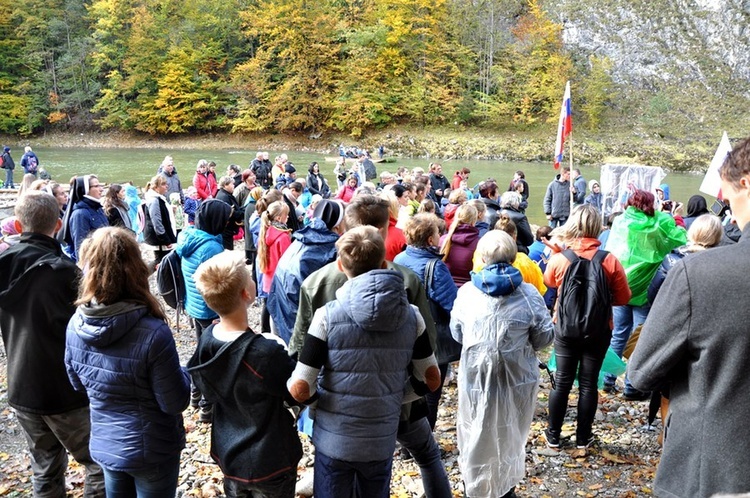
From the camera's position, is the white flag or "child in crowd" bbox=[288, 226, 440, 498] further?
the white flag

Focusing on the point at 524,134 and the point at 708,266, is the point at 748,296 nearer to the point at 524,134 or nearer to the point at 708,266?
the point at 708,266

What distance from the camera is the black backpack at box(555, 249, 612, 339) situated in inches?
144

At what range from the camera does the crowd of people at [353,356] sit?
5.32ft

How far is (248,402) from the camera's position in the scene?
236 centimetres

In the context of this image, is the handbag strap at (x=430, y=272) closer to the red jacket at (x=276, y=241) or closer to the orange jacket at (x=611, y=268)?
the orange jacket at (x=611, y=268)

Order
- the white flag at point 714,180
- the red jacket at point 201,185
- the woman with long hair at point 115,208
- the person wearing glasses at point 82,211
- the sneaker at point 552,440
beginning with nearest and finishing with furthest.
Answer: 1. the sneaker at point 552,440
2. the person wearing glasses at point 82,211
3. the white flag at point 714,180
4. the woman with long hair at point 115,208
5. the red jacket at point 201,185

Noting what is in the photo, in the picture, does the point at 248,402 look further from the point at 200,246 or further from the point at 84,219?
the point at 84,219

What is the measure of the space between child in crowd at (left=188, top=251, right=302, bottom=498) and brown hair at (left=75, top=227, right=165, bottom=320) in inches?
11.4

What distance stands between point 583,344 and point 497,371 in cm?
98

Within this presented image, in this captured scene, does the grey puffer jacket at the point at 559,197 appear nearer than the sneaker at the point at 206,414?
No

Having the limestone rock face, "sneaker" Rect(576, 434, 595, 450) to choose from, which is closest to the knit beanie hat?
"sneaker" Rect(576, 434, 595, 450)

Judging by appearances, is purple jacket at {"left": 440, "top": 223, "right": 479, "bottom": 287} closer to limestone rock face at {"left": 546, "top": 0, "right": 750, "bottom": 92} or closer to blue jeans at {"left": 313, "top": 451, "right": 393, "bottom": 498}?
blue jeans at {"left": 313, "top": 451, "right": 393, "bottom": 498}

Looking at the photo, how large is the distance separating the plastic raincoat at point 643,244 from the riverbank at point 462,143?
28.3 m

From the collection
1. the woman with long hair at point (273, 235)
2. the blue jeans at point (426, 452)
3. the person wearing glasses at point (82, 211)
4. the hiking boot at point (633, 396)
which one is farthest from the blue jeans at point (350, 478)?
the person wearing glasses at point (82, 211)
